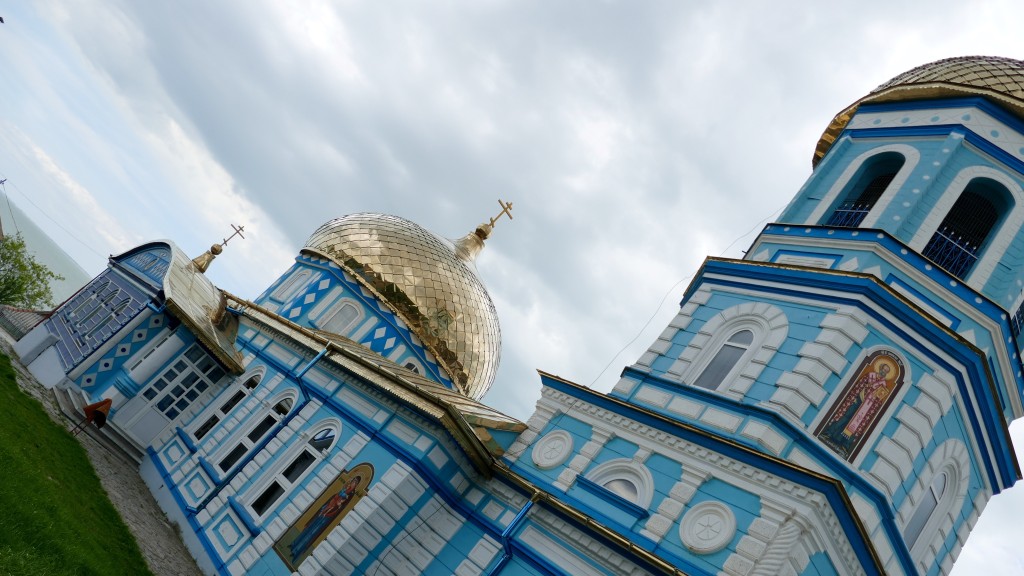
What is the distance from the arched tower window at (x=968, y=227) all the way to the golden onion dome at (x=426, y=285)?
437 inches

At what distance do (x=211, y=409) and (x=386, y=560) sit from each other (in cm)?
725

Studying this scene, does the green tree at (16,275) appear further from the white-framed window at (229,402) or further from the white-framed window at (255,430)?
the white-framed window at (255,430)

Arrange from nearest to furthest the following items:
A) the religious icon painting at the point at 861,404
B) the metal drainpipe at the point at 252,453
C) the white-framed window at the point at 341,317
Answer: the religious icon painting at the point at 861,404, the metal drainpipe at the point at 252,453, the white-framed window at the point at 341,317

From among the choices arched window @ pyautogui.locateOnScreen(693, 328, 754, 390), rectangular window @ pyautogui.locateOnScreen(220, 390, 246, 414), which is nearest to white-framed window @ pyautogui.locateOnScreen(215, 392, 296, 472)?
rectangular window @ pyautogui.locateOnScreen(220, 390, 246, 414)

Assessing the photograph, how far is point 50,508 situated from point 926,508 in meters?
11.7

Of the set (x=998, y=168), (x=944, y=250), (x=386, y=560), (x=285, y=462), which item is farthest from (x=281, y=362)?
(x=998, y=168)

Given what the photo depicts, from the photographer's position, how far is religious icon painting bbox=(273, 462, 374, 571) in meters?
10.5

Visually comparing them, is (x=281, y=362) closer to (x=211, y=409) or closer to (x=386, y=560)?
(x=211, y=409)

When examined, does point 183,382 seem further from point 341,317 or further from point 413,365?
point 413,365

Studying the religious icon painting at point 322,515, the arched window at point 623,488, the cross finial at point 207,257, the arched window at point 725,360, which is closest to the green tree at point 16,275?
the cross finial at point 207,257

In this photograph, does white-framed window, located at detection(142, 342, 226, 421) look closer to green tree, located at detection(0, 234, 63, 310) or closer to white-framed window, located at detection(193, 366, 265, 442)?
white-framed window, located at detection(193, 366, 265, 442)

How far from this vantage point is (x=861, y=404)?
9.02 m

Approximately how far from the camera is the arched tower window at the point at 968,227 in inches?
413

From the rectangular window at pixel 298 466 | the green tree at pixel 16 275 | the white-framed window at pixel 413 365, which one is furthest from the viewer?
the green tree at pixel 16 275
